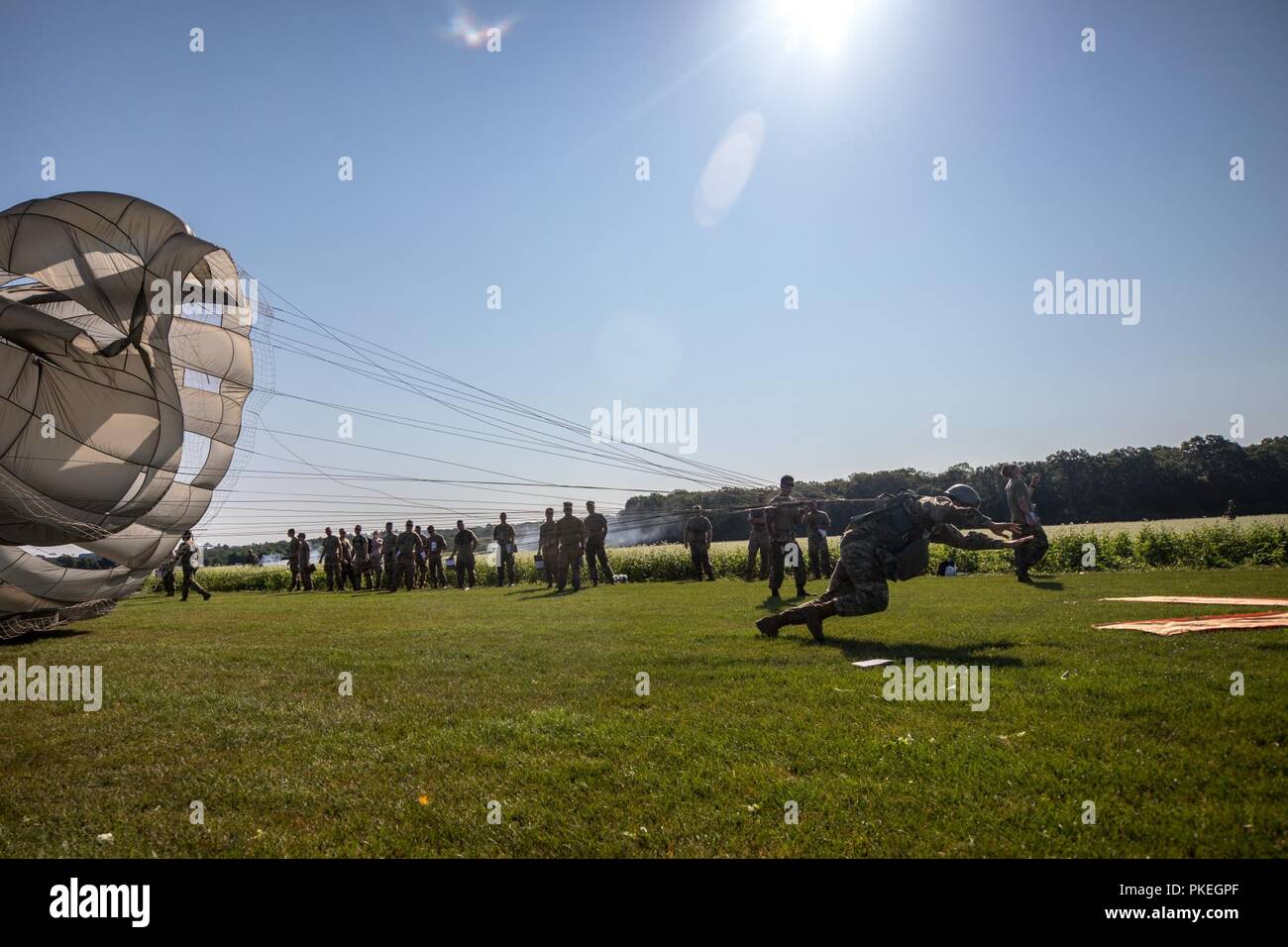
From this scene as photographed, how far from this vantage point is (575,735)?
603 centimetres

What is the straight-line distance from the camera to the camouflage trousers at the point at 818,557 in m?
21.8

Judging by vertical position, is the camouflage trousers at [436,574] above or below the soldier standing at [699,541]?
below

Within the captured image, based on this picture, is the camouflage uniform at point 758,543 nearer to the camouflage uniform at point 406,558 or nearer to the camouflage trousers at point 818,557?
the camouflage trousers at point 818,557

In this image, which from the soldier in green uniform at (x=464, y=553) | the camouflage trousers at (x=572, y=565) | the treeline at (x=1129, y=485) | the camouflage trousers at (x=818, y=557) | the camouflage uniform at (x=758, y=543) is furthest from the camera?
the treeline at (x=1129, y=485)

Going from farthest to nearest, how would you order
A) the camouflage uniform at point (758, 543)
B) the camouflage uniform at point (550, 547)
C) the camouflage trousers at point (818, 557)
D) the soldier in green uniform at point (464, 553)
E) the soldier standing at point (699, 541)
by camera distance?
the soldier in green uniform at point (464, 553) → the soldier standing at point (699, 541) → the camouflage uniform at point (550, 547) → the camouflage uniform at point (758, 543) → the camouflage trousers at point (818, 557)

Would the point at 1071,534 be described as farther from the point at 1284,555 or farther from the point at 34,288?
the point at 34,288

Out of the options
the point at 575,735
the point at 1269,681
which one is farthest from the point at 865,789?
the point at 1269,681

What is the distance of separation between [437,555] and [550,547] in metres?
6.58

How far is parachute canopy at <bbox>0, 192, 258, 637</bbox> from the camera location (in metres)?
10.8

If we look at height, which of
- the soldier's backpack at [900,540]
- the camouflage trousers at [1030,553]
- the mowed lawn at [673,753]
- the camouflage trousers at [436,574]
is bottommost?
the camouflage trousers at [436,574]

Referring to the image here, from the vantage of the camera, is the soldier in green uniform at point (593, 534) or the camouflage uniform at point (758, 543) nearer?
the camouflage uniform at point (758, 543)

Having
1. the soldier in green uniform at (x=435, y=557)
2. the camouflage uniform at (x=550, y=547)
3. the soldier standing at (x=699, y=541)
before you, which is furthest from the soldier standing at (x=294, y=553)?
the soldier standing at (x=699, y=541)

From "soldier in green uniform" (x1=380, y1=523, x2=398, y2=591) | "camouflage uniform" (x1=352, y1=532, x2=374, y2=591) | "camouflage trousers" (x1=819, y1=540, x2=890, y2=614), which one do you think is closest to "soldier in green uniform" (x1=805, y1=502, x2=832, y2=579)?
"camouflage trousers" (x1=819, y1=540, x2=890, y2=614)
